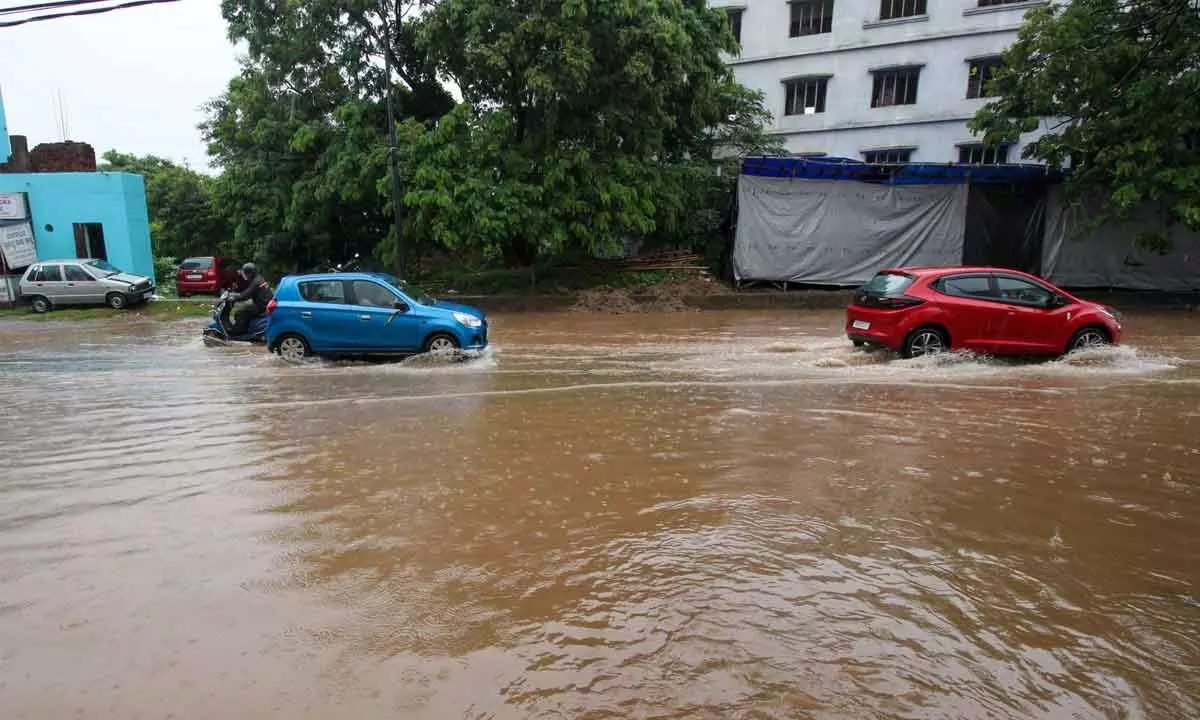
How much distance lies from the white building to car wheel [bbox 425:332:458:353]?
2322 centimetres

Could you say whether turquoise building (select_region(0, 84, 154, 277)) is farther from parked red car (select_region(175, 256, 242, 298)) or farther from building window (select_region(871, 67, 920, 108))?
building window (select_region(871, 67, 920, 108))

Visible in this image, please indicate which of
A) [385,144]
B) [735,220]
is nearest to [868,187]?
[735,220]

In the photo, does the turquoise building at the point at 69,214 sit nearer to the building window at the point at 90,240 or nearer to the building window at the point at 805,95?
the building window at the point at 90,240

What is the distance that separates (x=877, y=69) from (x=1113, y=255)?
40.8 feet

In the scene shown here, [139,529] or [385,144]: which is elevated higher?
[385,144]

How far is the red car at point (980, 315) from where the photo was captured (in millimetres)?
10008

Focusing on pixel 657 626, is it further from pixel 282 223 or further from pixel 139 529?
pixel 282 223

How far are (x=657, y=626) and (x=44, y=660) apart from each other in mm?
2802

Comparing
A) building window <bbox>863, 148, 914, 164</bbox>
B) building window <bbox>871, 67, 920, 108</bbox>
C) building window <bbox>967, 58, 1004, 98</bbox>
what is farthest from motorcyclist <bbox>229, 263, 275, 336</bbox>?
building window <bbox>967, 58, 1004, 98</bbox>

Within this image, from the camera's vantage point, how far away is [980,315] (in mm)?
10023

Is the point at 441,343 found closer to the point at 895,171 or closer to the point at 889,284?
the point at 889,284

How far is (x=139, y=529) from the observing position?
4.74 metres

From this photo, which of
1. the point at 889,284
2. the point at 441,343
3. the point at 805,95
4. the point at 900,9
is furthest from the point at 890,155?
the point at 441,343

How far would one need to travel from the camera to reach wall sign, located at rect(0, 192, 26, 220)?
22.1m
